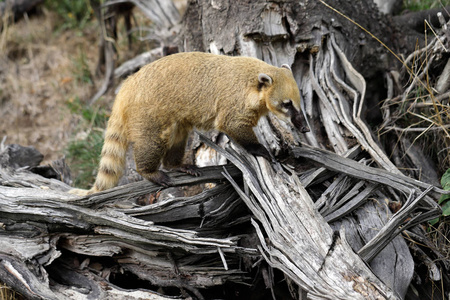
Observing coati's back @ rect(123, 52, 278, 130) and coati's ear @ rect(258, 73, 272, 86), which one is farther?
coati's back @ rect(123, 52, 278, 130)

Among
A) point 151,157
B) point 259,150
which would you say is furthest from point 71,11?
point 259,150

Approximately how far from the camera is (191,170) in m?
4.43

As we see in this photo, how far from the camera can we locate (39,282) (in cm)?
402

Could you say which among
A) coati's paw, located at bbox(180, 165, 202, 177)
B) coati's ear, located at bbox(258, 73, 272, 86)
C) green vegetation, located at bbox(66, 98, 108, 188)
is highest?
coati's ear, located at bbox(258, 73, 272, 86)

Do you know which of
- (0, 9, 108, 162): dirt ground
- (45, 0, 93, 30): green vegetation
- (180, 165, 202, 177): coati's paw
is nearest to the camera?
(180, 165, 202, 177): coati's paw

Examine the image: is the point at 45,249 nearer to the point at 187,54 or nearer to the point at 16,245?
the point at 16,245

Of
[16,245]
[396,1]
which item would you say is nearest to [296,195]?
[16,245]

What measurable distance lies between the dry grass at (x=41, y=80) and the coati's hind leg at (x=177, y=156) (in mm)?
3262

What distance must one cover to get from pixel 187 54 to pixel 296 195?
180 centimetres

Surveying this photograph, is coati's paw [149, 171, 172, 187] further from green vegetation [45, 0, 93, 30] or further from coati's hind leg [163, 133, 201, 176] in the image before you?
green vegetation [45, 0, 93, 30]

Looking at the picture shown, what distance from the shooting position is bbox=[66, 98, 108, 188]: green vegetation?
6.42 meters

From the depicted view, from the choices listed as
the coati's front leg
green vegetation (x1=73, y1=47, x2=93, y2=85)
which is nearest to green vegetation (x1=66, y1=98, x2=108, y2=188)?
green vegetation (x1=73, y1=47, x2=93, y2=85)

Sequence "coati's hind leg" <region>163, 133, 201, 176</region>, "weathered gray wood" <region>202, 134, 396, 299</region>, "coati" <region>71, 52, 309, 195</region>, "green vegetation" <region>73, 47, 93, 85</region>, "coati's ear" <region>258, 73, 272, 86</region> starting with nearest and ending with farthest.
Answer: "weathered gray wood" <region>202, 134, 396, 299</region>
"coati's ear" <region>258, 73, 272, 86</region>
"coati" <region>71, 52, 309, 195</region>
"coati's hind leg" <region>163, 133, 201, 176</region>
"green vegetation" <region>73, 47, 93, 85</region>

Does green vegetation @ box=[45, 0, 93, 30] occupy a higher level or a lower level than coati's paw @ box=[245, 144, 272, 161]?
higher
